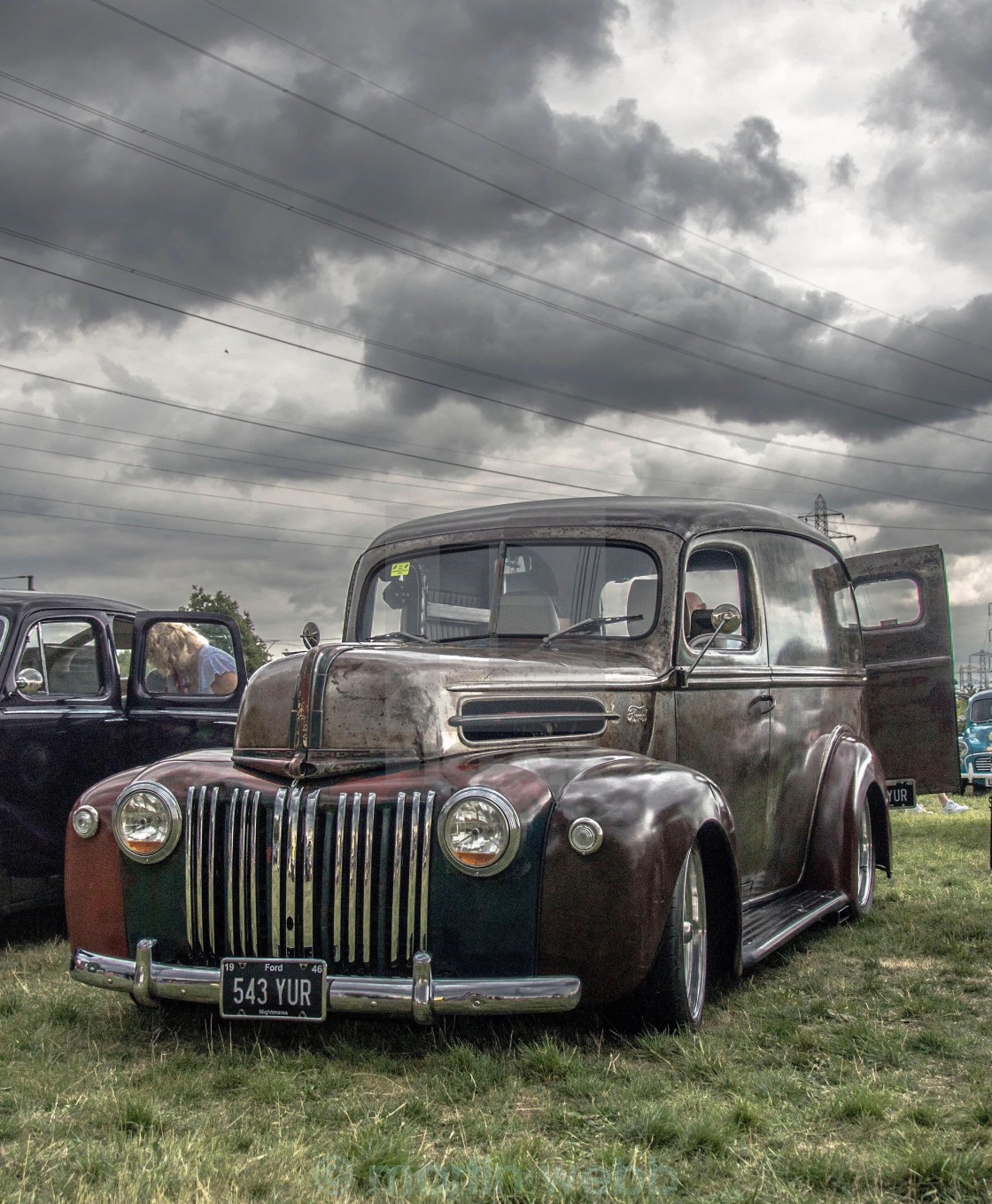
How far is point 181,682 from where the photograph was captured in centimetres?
809

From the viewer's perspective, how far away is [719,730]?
19.2 feet

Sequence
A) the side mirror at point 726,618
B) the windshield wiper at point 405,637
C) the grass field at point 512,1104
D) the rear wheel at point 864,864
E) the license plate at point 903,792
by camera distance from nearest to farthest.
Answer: the grass field at point 512,1104
the side mirror at point 726,618
the windshield wiper at point 405,637
the rear wheel at point 864,864
the license plate at point 903,792

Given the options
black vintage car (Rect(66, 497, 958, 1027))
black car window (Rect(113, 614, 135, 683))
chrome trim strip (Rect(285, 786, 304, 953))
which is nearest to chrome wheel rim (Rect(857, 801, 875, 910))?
black vintage car (Rect(66, 497, 958, 1027))

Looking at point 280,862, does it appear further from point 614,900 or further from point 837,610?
point 837,610

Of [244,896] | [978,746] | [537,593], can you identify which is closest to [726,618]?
[537,593]

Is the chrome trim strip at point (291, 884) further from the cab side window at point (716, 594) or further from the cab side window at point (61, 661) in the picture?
the cab side window at point (61, 661)

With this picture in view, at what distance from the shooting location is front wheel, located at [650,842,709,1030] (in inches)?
175

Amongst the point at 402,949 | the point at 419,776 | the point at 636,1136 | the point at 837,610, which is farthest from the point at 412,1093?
the point at 837,610

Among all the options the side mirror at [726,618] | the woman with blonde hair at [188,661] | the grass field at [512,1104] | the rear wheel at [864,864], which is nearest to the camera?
the grass field at [512,1104]

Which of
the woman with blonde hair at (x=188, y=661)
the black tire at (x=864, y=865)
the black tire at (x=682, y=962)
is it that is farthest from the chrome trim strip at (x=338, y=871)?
the woman with blonde hair at (x=188, y=661)

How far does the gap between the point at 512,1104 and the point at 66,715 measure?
4192mm

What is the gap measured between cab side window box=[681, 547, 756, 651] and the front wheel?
3.96 ft

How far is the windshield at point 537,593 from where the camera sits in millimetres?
5750

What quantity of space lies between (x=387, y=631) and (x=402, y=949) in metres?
2.39
